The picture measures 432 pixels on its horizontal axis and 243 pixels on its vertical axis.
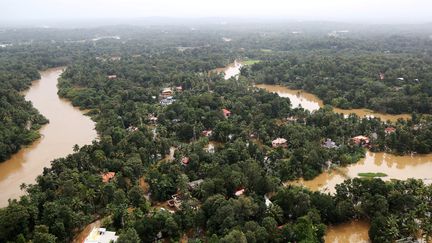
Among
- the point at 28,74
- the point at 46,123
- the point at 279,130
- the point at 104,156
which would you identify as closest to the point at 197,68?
the point at 28,74

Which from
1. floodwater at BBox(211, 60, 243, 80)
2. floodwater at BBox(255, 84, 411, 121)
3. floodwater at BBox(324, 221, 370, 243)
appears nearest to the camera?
floodwater at BBox(324, 221, 370, 243)

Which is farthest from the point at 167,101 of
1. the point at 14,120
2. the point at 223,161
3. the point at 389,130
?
the point at 389,130

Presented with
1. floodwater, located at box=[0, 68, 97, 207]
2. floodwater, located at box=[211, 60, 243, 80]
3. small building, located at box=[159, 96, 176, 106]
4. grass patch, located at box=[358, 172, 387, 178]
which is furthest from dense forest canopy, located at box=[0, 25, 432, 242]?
floodwater, located at box=[211, 60, 243, 80]

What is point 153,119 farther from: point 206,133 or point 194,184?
point 194,184

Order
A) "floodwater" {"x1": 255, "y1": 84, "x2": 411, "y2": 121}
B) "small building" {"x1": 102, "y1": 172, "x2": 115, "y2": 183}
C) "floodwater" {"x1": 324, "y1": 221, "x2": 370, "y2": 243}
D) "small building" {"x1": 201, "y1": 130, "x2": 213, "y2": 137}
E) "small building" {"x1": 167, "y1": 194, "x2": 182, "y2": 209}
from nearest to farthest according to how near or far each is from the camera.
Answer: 1. "floodwater" {"x1": 324, "y1": 221, "x2": 370, "y2": 243}
2. "small building" {"x1": 167, "y1": 194, "x2": 182, "y2": 209}
3. "small building" {"x1": 102, "y1": 172, "x2": 115, "y2": 183}
4. "small building" {"x1": 201, "y1": 130, "x2": 213, "y2": 137}
5. "floodwater" {"x1": 255, "y1": 84, "x2": 411, "y2": 121}

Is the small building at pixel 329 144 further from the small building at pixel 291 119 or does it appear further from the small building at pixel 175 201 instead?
the small building at pixel 175 201

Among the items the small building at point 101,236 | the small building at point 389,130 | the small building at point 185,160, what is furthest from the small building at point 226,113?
the small building at point 101,236

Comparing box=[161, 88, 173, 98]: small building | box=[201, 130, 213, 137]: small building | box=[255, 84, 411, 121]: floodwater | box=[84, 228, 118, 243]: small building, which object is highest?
box=[84, 228, 118, 243]: small building

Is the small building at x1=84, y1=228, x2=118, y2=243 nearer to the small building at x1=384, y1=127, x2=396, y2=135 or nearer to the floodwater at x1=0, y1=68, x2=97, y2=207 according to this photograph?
the floodwater at x1=0, y1=68, x2=97, y2=207
